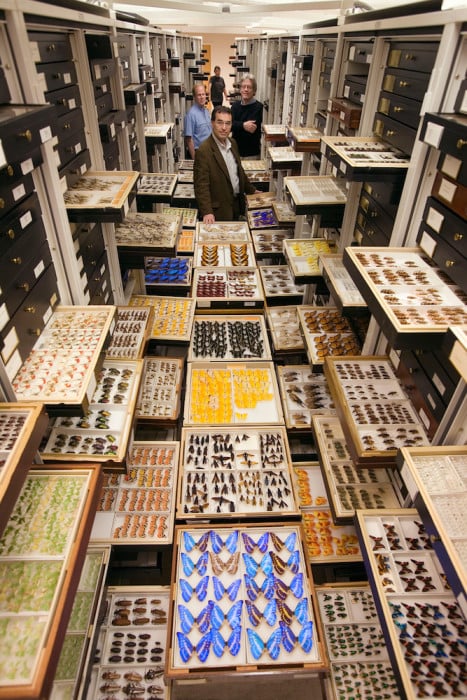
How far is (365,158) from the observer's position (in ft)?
9.75

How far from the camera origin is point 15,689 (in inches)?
57.3

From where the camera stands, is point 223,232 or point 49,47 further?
point 223,232

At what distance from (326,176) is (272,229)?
2.17 m

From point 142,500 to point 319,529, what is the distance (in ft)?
4.34

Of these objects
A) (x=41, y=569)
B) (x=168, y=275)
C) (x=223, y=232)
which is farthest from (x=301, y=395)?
(x=223, y=232)

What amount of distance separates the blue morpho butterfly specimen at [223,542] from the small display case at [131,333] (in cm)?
154

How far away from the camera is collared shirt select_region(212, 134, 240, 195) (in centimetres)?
584

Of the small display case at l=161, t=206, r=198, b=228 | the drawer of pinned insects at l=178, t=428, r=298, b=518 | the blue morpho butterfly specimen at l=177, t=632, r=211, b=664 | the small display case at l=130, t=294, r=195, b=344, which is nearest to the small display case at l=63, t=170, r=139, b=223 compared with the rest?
the small display case at l=130, t=294, r=195, b=344

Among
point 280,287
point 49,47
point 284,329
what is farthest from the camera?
point 280,287

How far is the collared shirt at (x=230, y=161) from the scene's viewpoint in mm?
5836

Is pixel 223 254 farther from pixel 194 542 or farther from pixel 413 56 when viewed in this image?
pixel 194 542

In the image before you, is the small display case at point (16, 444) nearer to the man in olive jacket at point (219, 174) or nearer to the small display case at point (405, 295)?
the small display case at point (405, 295)

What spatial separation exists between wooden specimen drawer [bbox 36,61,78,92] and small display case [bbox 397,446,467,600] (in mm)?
3017

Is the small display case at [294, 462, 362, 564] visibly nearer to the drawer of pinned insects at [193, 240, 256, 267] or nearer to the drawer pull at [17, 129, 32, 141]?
the drawer pull at [17, 129, 32, 141]
